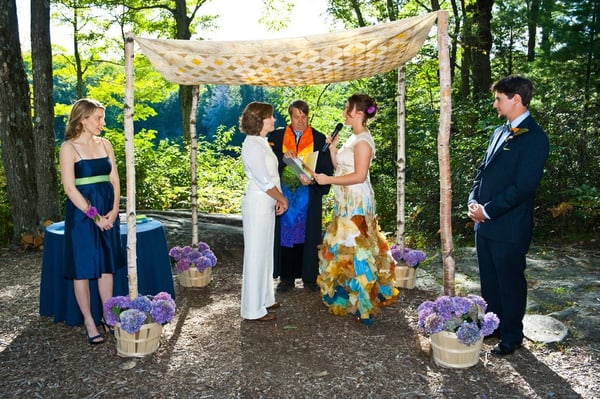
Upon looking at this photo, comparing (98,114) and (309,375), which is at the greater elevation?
(98,114)

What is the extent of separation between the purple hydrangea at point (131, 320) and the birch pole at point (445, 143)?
→ 7.19ft

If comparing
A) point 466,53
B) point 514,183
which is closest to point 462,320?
point 514,183

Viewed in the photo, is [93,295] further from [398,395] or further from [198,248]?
[398,395]

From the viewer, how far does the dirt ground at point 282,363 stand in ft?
10.6

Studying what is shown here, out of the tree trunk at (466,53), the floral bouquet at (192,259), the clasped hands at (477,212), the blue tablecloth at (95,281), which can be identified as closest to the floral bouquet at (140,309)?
the blue tablecloth at (95,281)

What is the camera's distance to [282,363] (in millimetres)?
3615

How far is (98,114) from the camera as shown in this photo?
380cm

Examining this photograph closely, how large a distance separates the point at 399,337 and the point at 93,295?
2.54 meters

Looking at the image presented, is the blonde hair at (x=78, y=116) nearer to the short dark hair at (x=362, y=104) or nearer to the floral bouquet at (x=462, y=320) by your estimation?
the short dark hair at (x=362, y=104)

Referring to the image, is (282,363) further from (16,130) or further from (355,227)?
(16,130)

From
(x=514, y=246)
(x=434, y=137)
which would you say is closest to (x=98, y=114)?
(x=514, y=246)

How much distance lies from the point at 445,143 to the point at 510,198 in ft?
1.87

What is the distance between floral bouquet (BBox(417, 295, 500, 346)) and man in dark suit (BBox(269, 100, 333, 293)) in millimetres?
1948

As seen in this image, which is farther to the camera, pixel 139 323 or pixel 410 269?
pixel 410 269
